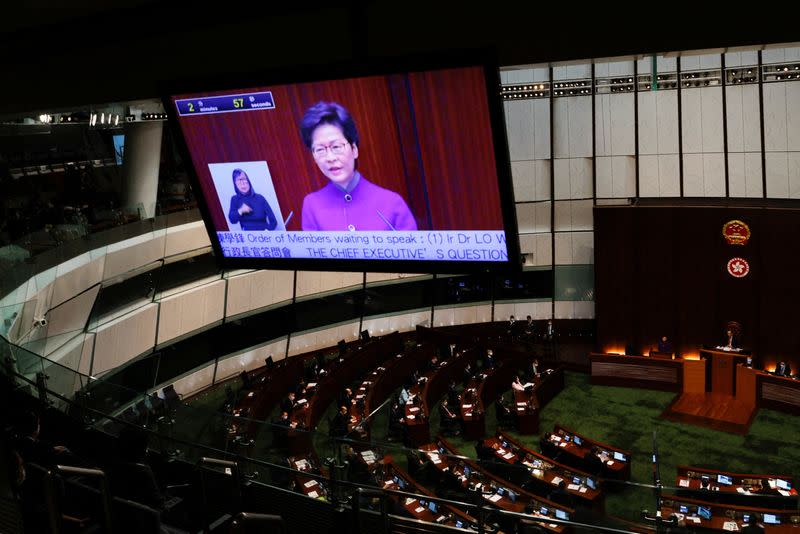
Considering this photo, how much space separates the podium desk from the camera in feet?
45.9

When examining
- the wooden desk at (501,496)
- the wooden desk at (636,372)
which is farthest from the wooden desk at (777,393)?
the wooden desk at (501,496)

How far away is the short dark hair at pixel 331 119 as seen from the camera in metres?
3.88

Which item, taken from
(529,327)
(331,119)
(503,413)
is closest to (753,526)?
(503,413)

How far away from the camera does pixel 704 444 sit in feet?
39.5

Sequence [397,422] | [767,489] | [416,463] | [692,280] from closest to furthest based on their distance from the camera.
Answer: [767,489] < [416,463] < [397,422] < [692,280]

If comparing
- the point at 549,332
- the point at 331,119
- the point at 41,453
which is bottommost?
the point at 549,332

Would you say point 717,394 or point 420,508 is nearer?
point 420,508

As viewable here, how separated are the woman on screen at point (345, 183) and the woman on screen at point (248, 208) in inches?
16.4

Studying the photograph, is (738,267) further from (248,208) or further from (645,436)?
(248,208)

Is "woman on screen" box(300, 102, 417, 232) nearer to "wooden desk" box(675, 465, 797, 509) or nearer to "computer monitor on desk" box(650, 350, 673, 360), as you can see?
"wooden desk" box(675, 465, 797, 509)

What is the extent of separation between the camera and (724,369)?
46.1 ft

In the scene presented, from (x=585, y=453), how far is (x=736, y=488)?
7.56 feet

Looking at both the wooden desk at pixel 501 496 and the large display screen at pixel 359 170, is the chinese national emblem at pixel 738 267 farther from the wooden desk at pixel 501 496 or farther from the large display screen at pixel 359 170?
the large display screen at pixel 359 170

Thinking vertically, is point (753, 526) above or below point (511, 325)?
below
